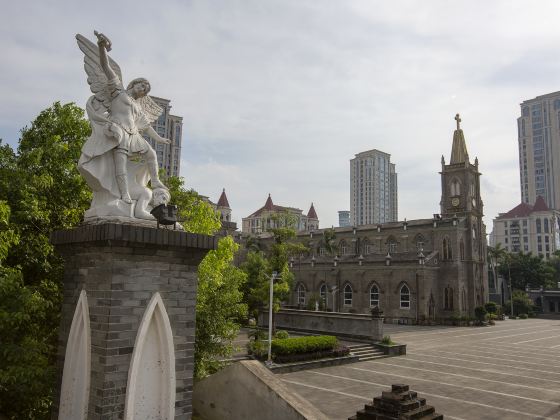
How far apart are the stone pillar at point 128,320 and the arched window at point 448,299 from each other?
43.8 metres

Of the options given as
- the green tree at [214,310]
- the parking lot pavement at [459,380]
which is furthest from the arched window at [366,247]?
the green tree at [214,310]

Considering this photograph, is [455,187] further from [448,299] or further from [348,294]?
[348,294]

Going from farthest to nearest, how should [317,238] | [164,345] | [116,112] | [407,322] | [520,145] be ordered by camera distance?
[520,145], [317,238], [407,322], [116,112], [164,345]

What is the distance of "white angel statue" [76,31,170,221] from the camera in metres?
7.29

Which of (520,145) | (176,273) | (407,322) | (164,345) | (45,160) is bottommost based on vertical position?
(407,322)

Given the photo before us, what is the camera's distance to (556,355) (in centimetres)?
2659

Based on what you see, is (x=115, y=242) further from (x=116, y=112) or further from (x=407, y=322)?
(x=407, y=322)

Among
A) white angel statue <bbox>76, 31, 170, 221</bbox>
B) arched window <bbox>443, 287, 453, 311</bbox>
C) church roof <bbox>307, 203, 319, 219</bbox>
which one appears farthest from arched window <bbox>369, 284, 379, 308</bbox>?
church roof <bbox>307, 203, 319, 219</bbox>

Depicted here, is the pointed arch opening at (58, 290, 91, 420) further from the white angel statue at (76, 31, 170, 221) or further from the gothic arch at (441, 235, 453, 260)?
the gothic arch at (441, 235, 453, 260)

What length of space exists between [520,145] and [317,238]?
11506 cm

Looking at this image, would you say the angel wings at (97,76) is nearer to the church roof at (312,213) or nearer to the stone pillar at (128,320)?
the stone pillar at (128,320)

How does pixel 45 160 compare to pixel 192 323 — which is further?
pixel 45 160

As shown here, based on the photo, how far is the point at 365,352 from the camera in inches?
984

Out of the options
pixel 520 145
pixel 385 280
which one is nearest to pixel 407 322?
pixel 385 280
